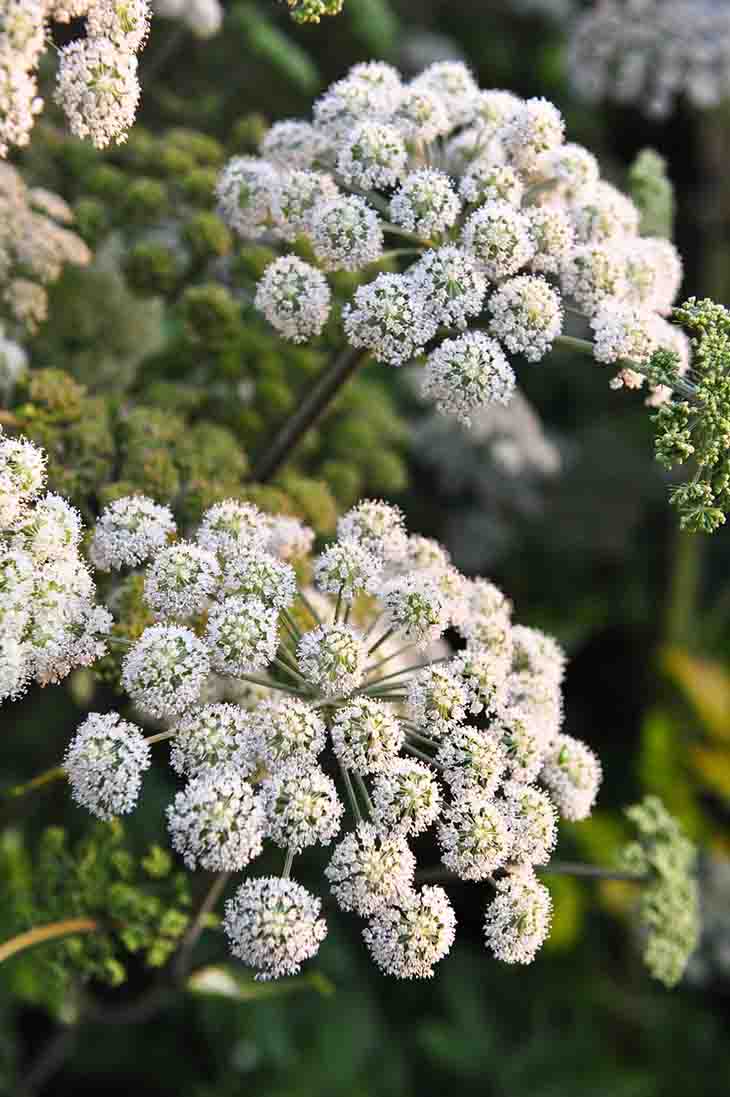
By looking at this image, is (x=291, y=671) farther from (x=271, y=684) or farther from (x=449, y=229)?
(x=449, y=229)

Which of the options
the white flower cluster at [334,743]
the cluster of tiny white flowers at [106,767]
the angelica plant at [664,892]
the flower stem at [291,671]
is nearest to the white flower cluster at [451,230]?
the white flower cluster at [334,743]

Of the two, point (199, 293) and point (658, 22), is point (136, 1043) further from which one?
point (658, 22)

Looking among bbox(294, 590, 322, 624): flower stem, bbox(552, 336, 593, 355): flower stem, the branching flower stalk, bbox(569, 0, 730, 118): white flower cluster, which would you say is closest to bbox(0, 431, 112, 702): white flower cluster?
the branching flower stalk

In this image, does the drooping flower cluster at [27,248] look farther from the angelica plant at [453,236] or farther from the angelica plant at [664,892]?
the angelica plant at [664,892]

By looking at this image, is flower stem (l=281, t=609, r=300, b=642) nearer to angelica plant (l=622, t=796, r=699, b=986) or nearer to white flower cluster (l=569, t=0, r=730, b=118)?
angelica plant (l=622, t=796, r=699, b=986)

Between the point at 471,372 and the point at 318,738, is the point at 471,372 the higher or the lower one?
the higher one

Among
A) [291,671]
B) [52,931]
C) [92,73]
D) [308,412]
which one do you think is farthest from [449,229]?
[52,931]
